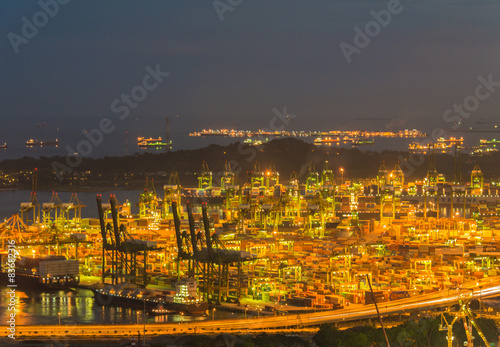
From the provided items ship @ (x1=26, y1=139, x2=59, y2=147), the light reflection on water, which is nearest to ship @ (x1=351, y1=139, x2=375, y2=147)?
ship @ (x1=26, y1=139, x2=59, y2=147)

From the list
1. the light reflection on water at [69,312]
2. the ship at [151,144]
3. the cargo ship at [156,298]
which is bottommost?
the light reflection on water at [69,312]

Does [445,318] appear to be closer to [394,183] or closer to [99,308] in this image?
[99,308]

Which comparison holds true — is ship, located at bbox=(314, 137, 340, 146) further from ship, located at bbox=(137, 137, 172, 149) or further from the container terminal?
the container terminal

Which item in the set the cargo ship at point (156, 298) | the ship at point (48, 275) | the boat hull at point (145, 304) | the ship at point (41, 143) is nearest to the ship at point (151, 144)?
the ship at point (41, 143)

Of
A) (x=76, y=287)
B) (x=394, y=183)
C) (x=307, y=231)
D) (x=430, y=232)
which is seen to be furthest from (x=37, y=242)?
(x=394, y=183)

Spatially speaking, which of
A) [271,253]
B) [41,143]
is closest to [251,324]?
[271,253]

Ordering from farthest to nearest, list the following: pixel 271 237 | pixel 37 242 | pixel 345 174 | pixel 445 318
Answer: pixel 345 174 → pixel 271 237 → pixel 37 242 → pixel 445 318

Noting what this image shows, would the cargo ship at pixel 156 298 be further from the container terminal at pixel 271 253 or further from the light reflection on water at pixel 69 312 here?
the light reflection on water at pixel 69 312
